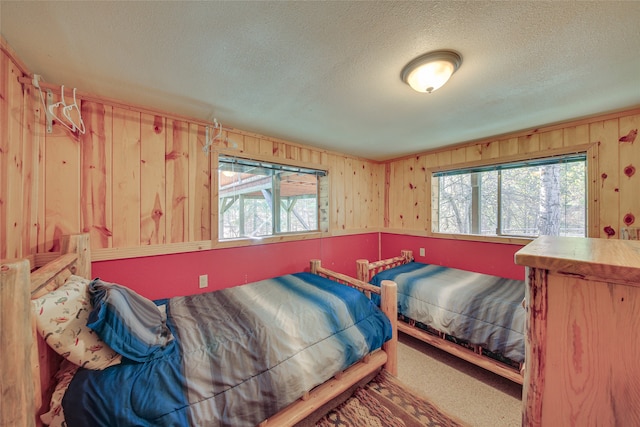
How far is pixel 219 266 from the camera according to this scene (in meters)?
2.30

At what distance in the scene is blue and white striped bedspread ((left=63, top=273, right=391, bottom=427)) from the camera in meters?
1.00

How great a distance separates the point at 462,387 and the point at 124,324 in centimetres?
236

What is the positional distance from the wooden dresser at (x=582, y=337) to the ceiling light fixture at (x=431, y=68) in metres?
1.17

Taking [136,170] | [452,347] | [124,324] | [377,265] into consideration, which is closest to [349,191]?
[377,265]

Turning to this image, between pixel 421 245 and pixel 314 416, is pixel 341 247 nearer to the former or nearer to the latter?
pixel 421 245

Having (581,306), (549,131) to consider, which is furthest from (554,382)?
(549,131)

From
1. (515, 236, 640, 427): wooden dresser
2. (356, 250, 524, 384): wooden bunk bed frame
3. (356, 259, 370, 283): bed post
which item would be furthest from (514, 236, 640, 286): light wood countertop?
(356, 259, 370, 283): bed post

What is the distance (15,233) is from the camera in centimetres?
130

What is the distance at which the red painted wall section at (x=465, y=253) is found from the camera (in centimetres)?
259

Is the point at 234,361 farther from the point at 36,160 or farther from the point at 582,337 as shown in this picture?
the point at 36,160

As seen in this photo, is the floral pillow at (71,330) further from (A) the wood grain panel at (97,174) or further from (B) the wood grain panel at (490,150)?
(B) the wood grain panel at (490,150)

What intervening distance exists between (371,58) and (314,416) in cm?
227

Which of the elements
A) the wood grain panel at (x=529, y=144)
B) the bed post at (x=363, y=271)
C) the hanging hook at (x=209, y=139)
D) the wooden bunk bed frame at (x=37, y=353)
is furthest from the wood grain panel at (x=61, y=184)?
the wood grain panel at (x=529, y=144)

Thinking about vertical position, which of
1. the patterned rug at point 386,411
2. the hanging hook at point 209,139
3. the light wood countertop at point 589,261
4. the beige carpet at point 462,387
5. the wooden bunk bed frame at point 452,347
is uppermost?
the hanging hook at point 209,139
